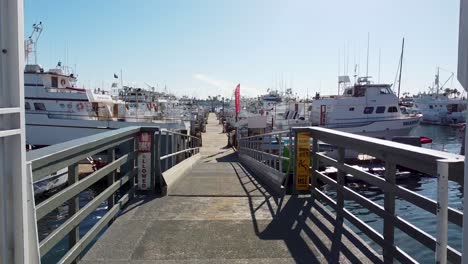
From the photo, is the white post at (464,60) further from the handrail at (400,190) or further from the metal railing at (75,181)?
the metal railing at (75,181)

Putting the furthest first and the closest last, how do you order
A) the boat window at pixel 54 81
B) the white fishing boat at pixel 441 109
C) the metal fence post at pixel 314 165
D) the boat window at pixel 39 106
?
the white fishing boat at pixel 441 109 < the boat window at pixel 54 81 < the boat window at pixel 39 106 < the metal fence post at pixel 314 165

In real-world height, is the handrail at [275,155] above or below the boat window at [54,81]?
below

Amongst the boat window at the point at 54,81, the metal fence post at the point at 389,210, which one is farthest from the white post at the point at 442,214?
the boat window at the point at 54,81

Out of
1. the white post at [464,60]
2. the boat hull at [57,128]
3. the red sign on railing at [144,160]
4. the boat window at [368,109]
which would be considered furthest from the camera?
the boat window at [368,109]

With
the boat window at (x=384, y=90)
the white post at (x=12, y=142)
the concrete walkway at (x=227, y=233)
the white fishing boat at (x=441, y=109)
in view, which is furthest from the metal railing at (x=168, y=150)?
the white fishing boat at (x=441, y=109)

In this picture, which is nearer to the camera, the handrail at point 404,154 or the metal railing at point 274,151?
the handrail at point 404,154

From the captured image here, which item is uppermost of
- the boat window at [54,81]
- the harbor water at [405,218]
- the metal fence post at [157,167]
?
the boat window at [54,81]

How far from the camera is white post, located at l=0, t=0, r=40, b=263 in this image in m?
2.39

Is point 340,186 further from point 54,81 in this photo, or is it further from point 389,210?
point 54,81

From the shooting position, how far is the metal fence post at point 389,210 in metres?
3.72

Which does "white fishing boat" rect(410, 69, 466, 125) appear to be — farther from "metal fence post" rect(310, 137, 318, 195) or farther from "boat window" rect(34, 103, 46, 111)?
"metal fence post" rect(310, 137, 318, 195)

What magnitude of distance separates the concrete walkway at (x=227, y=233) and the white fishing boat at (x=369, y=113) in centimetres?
3059

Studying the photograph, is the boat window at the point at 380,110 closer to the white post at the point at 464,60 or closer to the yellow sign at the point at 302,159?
the yellow sign at the point at 302,159

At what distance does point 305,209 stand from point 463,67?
4.39 m
